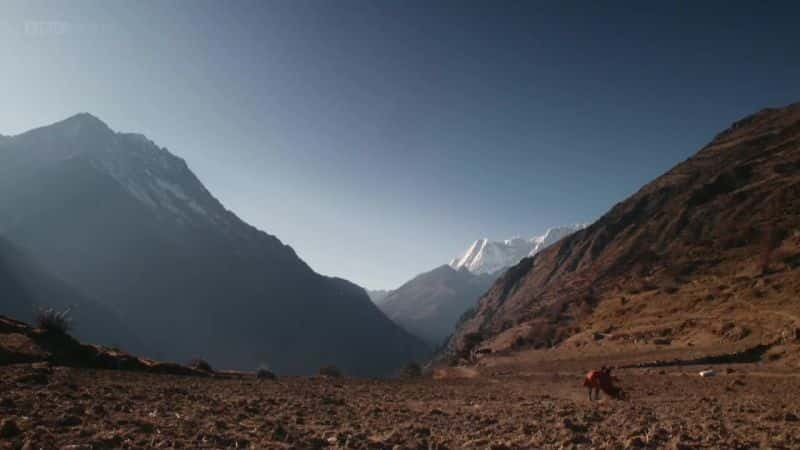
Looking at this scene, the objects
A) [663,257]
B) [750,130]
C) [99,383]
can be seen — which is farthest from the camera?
[750,130]

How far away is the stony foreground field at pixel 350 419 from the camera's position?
1135 cm

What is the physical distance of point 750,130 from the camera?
161875mm

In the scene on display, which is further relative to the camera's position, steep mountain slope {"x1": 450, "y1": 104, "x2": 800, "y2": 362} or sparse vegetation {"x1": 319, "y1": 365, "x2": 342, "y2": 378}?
sparse vegetation {"x1": 319, "y1": 365, "x2": 342, "y2": 378}

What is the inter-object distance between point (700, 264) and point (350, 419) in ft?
264

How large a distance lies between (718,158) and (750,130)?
2922 cm

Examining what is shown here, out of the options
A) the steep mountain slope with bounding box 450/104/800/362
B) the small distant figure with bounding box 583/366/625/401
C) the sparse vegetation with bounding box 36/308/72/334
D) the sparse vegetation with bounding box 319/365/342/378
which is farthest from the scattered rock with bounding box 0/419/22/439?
the sparse vegetation with bounding box 319/365/342/378

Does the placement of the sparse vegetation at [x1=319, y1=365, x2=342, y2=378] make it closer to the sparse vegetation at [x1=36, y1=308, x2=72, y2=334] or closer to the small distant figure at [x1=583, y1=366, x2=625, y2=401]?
the sparse vegetation at [x1=36, y1=308, x2=72, y2=334]

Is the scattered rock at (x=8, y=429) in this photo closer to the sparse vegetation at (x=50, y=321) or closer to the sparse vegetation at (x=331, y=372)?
the sparse vegetation at (x=50, y=321)

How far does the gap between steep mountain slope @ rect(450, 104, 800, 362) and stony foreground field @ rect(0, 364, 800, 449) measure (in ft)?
99.4

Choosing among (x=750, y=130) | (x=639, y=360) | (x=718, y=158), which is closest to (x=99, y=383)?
(x=639, y=360)

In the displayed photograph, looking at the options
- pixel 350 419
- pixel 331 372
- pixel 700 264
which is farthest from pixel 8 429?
pixel 700 264

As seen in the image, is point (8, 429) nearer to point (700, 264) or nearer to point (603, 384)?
point (603, 384)

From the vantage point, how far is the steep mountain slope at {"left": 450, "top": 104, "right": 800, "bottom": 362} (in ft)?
168

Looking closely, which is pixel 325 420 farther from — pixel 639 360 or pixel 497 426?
pixel 639 360
